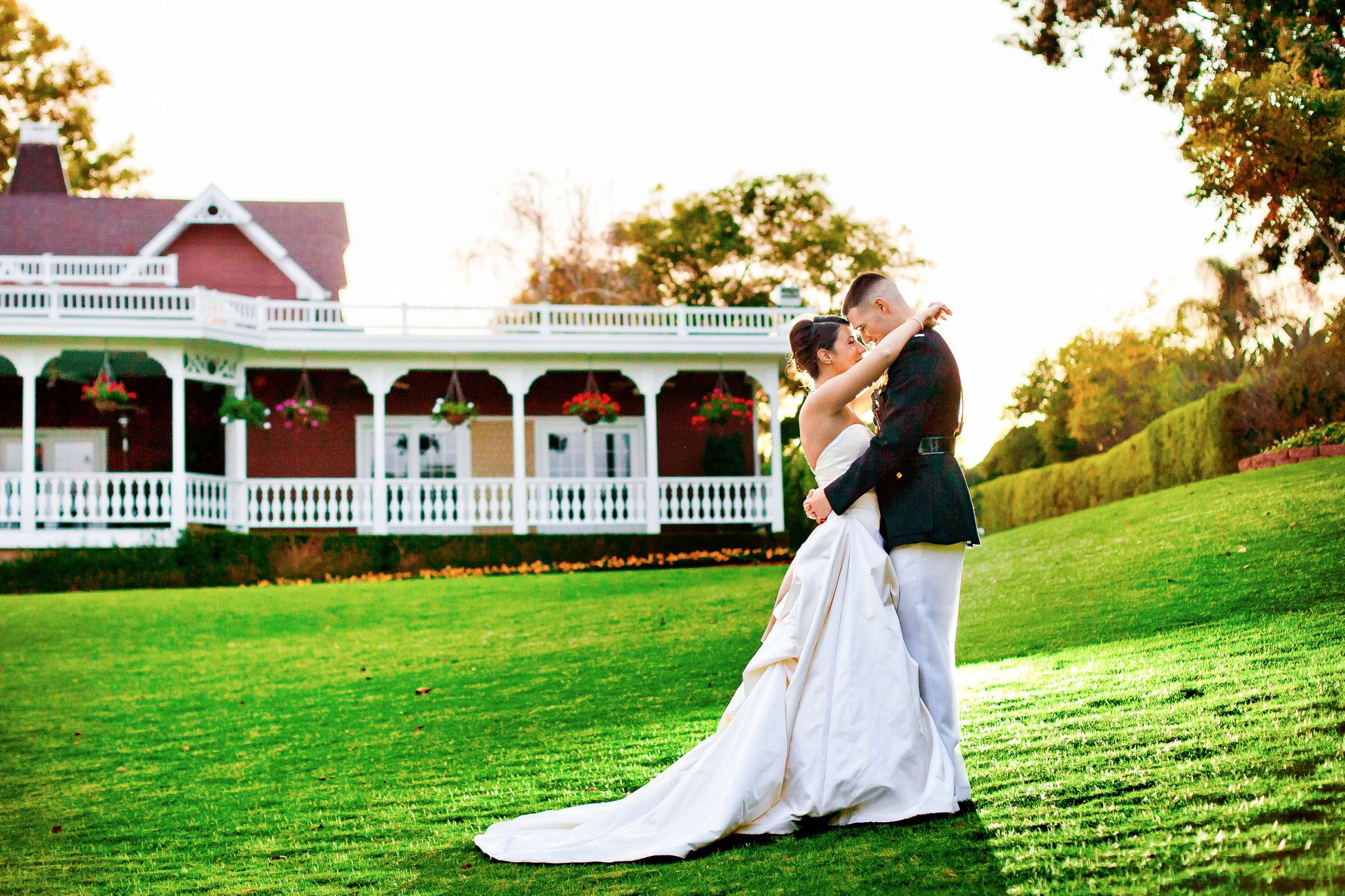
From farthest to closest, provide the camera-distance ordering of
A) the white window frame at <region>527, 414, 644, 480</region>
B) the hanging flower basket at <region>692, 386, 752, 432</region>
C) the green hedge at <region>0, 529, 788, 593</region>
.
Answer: the white window frame at <region>527, 414, 644, 480</region>
the hanging flower basket at <region>692, 386, 752, 432</region>
the green hedge at <region>0, 529, 788, 593</region>

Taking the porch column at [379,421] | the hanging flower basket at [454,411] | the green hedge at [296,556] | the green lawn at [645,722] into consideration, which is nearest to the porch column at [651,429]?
the green hedge at [296,556]

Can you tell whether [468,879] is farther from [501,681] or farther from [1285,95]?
[1285,95]

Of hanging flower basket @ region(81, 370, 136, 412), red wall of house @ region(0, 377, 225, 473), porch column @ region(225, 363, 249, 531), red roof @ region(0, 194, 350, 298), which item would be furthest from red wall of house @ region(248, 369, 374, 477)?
hanging flower basket @ region(81, 370, 136, 412)

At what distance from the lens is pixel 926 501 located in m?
4.84

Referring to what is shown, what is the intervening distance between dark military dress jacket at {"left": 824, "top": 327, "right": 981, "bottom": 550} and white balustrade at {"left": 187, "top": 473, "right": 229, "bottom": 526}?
1714cm

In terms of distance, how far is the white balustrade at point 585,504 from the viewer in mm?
21641

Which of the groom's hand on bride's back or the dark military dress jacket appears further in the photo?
the groom's hand on bride's back

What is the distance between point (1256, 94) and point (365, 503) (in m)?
15.7

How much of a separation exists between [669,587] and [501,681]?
550cm

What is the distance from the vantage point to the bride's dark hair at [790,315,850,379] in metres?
5.17

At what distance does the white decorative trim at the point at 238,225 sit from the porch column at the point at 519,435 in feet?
16.4

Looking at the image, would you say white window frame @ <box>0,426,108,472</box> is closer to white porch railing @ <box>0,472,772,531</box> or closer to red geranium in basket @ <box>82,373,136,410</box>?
white porch railing @ <box>0,472,772,531</box>

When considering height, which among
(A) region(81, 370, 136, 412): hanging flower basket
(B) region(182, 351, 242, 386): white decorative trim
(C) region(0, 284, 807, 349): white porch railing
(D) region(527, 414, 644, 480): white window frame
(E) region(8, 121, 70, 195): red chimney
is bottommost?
(D) region(527, 414, 644, 480): white window frame

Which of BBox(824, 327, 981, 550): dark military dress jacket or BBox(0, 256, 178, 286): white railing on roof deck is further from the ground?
BBox(0, 256, 178, 286): white railing on roof deck
